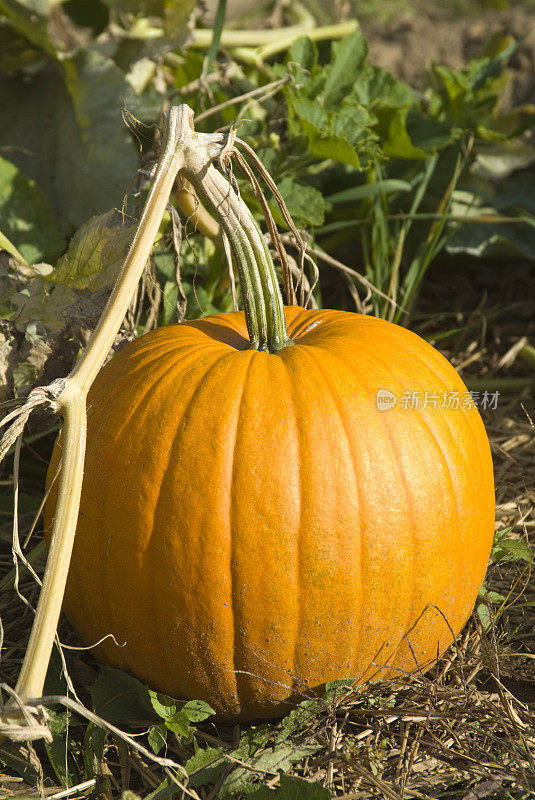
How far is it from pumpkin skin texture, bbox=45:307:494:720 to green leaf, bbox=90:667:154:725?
0.10 feet

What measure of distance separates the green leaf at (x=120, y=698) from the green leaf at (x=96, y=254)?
922 millimetres

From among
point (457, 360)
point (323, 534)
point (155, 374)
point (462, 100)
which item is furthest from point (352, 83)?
point (323, 534)

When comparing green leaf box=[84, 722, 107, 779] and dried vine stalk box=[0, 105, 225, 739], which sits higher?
dried vine stalk box=[0, 105, 225, 739]

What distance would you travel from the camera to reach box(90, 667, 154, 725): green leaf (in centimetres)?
159

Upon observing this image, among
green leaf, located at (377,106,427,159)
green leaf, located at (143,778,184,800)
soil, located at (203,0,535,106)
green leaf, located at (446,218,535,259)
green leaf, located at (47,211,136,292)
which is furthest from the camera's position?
soil, located at (203,0,535,106)

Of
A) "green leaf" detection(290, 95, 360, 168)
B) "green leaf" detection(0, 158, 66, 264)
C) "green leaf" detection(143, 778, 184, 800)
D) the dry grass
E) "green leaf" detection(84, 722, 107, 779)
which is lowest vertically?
the dry grass

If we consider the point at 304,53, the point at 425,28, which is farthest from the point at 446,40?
the point at 304,53

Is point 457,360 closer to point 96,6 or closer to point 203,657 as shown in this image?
point 203,657

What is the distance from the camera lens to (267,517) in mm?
1445

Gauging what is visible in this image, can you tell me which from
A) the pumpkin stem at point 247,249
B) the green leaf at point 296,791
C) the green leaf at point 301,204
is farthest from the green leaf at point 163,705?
the green leaf at point 301,204

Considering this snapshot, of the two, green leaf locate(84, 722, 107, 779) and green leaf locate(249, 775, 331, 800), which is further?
green leaf locate(84, 722, 107, 779)

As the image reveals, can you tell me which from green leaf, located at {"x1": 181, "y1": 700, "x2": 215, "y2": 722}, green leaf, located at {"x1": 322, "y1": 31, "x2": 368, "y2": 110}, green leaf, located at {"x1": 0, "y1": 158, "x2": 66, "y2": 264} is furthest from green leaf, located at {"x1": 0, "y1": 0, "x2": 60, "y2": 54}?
green leaf, located at {"x1": 181, "y1": 700, "x2": 215, "y2": 722}

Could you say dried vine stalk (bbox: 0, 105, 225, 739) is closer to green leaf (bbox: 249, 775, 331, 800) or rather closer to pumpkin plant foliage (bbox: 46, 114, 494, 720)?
pumpkin plant foliage (bbox: 46, 114, 494, 720)

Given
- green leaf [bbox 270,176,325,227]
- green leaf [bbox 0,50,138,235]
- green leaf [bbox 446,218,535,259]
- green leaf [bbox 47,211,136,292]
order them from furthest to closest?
1. green leaf [bbox 446,218,535,259]
2. green leaf [bbox 0,50,138,235]
3. green leaf [bbox 270,176,325,227]
4. green leaf [bbox 47,211,136,292]
